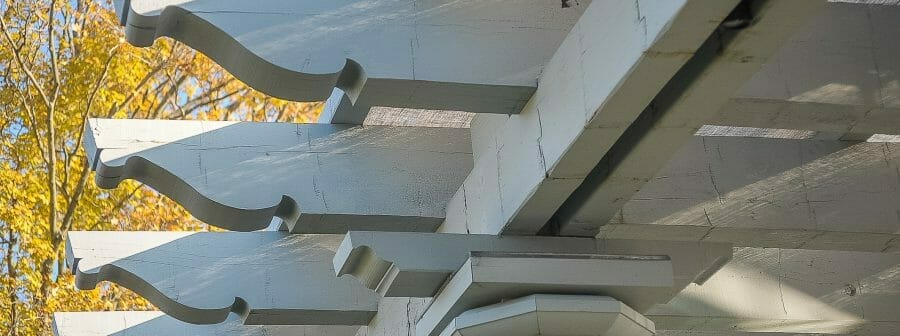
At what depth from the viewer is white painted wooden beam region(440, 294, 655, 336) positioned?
4164 millimetres

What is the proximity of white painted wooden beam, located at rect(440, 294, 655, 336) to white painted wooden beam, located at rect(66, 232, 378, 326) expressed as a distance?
6.27 ft

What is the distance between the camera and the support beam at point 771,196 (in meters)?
4.69

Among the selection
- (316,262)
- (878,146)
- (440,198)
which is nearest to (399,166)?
(440,198)

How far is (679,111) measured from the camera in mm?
3584

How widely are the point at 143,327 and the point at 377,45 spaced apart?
12.0ft

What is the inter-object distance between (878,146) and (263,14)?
2.18m

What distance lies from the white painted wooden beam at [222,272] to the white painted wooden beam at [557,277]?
6.16 feet

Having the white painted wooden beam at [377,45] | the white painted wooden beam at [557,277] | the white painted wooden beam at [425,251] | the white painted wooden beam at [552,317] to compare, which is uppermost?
the white painted wooden beam at [377,45]

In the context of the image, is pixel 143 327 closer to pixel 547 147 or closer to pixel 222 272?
pixel 222 272

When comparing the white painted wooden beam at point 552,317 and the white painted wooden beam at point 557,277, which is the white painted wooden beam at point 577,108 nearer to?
the white painted wooden beam at point 557,277

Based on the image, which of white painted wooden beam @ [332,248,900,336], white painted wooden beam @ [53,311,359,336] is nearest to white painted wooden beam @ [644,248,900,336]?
white painted wooden beam @ [332,248,900,336]

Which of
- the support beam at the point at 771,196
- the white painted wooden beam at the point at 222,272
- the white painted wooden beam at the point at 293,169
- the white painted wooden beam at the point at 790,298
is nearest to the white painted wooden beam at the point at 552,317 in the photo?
the support beam at the point at 771,196

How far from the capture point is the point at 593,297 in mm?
4223

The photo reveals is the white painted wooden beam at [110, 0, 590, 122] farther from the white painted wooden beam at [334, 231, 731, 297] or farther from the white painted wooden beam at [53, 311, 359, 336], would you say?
the white painted wooden beam at [53, 311, 359, 336]
